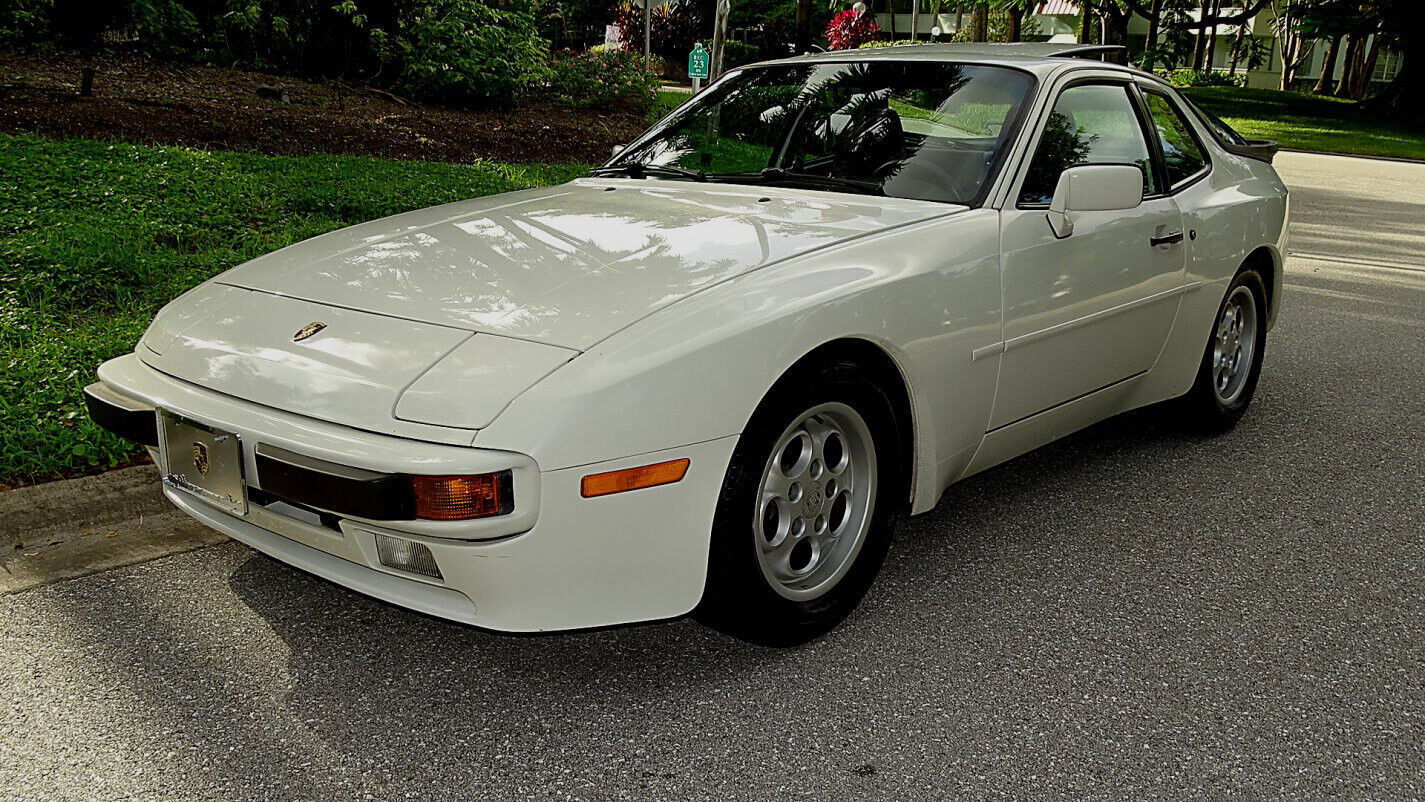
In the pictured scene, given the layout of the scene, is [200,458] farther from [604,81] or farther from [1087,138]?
[604,81]

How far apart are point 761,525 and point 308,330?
1.14 metres

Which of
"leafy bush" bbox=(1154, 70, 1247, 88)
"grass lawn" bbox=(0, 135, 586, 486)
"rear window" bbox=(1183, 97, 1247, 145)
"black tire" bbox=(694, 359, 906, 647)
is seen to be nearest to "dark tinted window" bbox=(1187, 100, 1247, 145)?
"rear window" bbox=(1183, 97, 1247, 145)

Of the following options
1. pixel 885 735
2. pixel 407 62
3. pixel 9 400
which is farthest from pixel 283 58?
pixel 885 735

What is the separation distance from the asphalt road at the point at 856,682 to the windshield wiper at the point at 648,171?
1.34m

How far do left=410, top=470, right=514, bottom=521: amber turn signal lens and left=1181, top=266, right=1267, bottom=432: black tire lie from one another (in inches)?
124

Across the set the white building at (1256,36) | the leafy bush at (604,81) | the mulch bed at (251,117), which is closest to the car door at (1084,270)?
the mulch bed at (251,117)

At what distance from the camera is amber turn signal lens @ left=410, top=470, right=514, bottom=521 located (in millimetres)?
2371

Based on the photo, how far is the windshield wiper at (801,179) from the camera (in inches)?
144

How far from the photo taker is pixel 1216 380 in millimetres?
4797

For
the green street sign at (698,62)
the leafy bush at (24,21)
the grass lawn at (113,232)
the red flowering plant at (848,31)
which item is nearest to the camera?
the grass lawn at (113,232)

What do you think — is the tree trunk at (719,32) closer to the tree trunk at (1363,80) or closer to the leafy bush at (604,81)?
the leafy bush at (604,81)

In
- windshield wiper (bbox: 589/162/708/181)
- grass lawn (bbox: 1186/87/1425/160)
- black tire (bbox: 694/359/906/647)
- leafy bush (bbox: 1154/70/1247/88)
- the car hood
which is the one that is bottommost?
grass lawn (bbox: 1186/87/1425/160)

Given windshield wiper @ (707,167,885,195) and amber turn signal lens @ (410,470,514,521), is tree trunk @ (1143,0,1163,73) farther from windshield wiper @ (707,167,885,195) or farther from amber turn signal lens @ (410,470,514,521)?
amber turn signal lens @ (410,470,514,521)

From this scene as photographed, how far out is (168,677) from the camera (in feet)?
9.24
